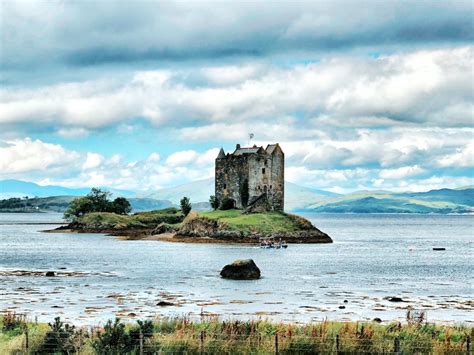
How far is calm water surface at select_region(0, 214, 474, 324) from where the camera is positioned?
4212cm

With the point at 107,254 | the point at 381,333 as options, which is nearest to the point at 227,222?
the point at 107,254

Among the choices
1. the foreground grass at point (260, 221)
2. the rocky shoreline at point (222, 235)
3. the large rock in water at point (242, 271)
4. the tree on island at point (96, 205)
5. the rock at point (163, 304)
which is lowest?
the rock at point (163, 304)

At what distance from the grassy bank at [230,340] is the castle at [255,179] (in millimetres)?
89718

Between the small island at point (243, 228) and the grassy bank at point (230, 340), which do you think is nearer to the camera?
the grassy bank at point (230, 340)

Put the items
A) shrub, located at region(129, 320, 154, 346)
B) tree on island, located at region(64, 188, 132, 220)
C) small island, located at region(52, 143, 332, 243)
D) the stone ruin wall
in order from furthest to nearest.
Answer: tree on island, located at region(64, 188, 132, 220) < the stone ruin wall < small island, located at region(52, 143, 332, 243) < shrub, located at region(129, 320, 154, 346)

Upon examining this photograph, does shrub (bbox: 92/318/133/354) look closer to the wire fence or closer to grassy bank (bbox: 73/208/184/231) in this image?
the wire fence

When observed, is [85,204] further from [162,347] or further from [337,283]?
[162,347]

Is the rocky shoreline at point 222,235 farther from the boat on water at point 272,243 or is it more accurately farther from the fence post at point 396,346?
the fence post at point 396,346

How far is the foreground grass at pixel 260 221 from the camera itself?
114000 mm

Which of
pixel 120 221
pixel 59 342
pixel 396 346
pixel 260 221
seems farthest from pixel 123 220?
pixel 396 346

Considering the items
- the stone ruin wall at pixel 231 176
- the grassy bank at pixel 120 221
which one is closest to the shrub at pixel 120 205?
the grassy bank at pixel 120 221

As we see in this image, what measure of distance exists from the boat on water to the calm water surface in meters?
5.76

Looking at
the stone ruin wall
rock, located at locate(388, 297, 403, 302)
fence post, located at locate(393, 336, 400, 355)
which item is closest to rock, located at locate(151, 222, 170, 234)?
the stone ruin wall

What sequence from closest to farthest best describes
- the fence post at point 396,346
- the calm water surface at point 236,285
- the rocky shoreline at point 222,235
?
the fence post at point 396,346
the calm water surface at point 236,285
the rocky shoreline at point 222,235
